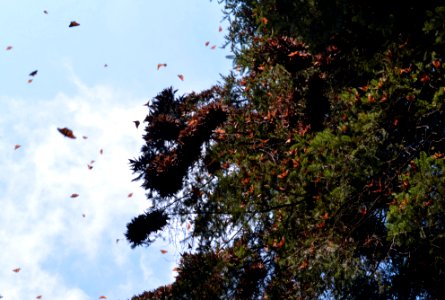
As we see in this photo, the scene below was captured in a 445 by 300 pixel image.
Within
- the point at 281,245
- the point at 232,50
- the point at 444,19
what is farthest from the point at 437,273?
the point at 232,50

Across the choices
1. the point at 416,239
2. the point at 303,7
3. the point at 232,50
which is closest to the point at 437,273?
the point at 416,239

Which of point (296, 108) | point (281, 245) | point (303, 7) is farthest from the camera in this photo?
point (296, 108)

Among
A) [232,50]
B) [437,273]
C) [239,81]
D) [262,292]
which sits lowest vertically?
[437,273]

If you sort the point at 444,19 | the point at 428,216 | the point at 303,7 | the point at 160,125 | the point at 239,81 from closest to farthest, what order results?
the point at 444,19, the point at 428,216, the point at 303,7, the point at 160,125, the point at 239,81

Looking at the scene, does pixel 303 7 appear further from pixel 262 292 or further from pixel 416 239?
pixel 262 292

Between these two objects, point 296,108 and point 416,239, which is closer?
point 416,239

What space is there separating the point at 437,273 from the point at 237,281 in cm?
374

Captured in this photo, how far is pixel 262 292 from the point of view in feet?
31.8

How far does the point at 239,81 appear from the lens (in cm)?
1262

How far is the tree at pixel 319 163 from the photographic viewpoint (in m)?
7.77

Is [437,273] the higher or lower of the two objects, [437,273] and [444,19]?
the lower

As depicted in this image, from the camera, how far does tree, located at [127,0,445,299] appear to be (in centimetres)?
777

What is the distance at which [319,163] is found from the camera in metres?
8.47

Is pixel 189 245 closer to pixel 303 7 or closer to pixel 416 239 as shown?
pixel 416 239
